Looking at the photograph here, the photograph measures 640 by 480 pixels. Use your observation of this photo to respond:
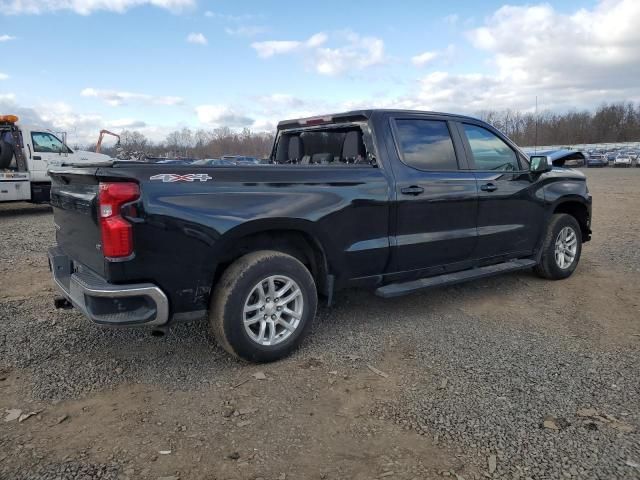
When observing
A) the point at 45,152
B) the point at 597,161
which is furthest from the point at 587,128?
the point at 45,152

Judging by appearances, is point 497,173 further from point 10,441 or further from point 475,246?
point 10,441

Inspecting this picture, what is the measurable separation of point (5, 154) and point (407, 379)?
1221cm

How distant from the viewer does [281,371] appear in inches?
141

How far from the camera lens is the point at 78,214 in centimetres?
346

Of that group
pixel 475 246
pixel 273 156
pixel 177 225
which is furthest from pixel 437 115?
pixel 177 225

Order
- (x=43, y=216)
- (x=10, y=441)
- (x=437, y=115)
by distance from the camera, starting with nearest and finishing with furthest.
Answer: (x=10, y=441) → (x=437, y=115) → (x=43, y=216)

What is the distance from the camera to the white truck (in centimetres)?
1176

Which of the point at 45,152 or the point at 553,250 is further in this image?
the point at 45,152

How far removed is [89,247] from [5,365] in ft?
3.72

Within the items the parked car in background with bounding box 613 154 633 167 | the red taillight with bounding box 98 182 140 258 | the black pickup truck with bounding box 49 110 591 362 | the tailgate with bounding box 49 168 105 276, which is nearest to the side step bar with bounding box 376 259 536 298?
the black pickup truck with bounding box 49 110 591 362

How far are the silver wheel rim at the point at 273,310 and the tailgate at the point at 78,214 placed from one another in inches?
40.1

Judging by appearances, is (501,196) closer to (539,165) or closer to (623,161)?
(539,165)

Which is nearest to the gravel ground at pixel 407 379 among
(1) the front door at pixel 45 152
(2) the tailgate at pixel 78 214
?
(2) the tailgate at pixel 78 214

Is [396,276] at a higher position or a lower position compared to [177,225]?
lower
